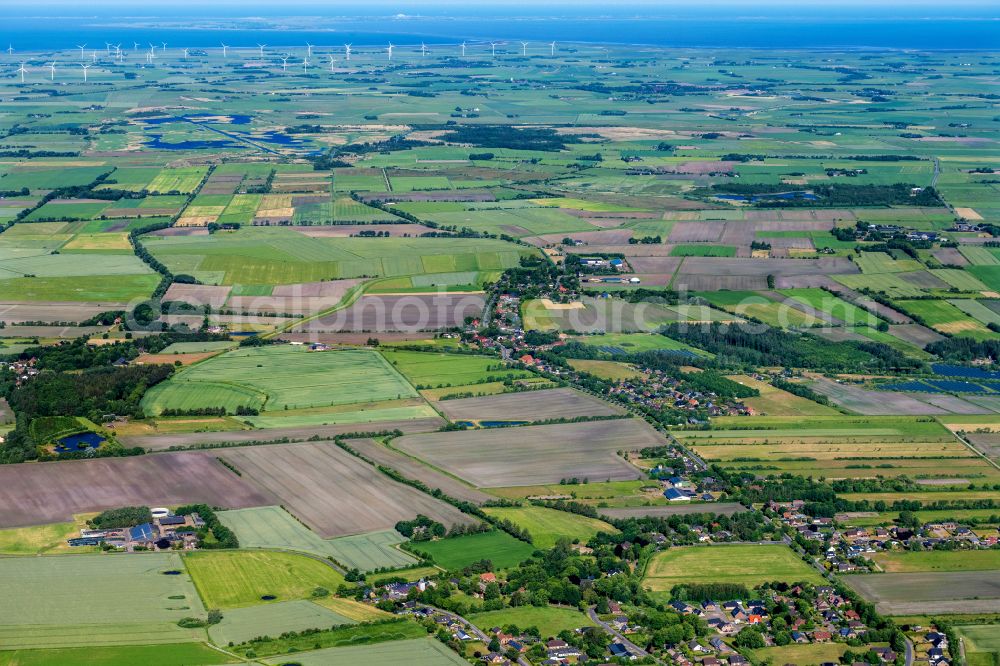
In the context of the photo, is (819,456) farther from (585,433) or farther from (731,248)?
(731,248)

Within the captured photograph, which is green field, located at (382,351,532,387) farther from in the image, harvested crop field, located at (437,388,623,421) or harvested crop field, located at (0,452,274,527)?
harvested crop field, located at (0,452,274,527)

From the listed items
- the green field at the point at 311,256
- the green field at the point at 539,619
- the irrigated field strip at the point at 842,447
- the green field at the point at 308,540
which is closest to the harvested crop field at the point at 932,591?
the irrigated field strip at the point at 842,447

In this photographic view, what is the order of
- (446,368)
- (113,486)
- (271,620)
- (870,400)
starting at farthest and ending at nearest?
(446,368) < (870,400) < (113,486) < (271,620)

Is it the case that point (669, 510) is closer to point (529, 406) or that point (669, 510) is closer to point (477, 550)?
point (477, 550)

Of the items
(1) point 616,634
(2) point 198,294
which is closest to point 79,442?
(2) point 198,294

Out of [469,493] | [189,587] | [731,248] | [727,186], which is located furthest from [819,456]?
[727,186]

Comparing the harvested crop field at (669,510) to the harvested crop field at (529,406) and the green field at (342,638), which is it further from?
the green field at (342,638)
